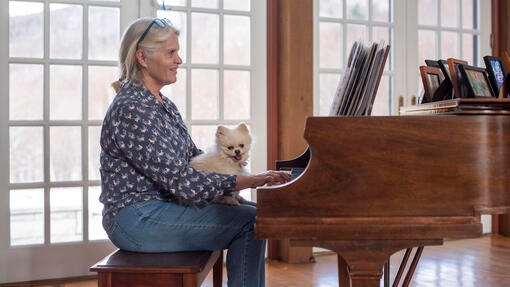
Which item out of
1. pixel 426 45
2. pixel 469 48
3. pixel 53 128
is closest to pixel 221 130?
pixel 53 128

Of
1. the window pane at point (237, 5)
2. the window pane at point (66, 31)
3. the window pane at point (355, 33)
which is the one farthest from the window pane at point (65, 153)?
the window pane at point (355, 33)

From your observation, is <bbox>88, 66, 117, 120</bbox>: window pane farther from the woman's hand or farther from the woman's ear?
the woman's hand

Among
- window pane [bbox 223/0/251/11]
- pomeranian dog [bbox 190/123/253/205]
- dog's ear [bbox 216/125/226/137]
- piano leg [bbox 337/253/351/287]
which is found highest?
window pane [bbox 223/0/251/11]

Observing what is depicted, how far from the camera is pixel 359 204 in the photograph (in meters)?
1.72

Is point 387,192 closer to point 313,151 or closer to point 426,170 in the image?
point 426,170

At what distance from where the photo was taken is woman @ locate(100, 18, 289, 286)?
6.57 feet

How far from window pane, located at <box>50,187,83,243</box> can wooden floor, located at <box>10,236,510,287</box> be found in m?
0.28

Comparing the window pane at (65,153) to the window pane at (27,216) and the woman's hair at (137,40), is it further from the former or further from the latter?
the woman's hair at (137,40)

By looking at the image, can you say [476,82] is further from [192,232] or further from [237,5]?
[237,5]

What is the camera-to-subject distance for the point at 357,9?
425 cm

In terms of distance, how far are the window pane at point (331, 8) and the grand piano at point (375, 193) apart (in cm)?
254

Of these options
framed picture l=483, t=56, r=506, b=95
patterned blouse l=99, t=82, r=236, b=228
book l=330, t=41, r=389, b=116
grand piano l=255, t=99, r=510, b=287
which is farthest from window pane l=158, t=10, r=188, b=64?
grand piano l=255, t=99, r=510, b=287

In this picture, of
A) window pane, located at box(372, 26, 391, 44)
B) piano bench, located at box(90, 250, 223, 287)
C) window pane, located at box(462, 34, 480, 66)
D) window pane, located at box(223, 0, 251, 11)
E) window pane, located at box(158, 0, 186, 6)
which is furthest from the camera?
window pane, located at box(462, 34, 480, 66)

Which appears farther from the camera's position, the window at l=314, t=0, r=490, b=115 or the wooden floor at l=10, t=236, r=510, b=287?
the window at l=314, t=0, r=490, b=115
